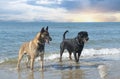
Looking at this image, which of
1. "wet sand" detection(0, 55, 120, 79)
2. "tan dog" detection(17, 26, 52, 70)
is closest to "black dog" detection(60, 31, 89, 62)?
"wet sand" detection(0, 55, 120, 79)

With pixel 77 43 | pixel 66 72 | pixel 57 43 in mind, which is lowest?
pixel 57 43

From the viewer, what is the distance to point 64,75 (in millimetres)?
10969

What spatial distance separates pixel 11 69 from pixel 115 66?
4.12 meters

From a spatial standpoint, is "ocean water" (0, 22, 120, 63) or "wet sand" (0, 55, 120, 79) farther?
"ocean water" (0, 22, 120, 63)

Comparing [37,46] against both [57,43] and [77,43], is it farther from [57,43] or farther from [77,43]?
[57,43]

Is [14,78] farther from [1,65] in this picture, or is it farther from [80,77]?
[1,65]

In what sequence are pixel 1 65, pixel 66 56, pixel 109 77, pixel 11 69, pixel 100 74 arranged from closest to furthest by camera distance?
pixel 109 77
pixel 100 74
pixel 11 69
pixel 1 65
pixel 66 56

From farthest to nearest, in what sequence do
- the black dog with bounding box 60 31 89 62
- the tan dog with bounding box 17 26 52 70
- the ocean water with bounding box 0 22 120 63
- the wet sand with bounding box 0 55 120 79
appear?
the ocean water with bounding box 0 22 120 63, the black dog with bounding box 60 31 89 62, the tan dog with bounding box 17 26 52 70, the wet sand with bounding box 0 55 120 79

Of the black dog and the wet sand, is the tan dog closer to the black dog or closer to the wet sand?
the wet sand

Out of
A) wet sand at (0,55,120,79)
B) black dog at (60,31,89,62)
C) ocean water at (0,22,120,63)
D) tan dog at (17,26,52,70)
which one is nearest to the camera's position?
wet sand at (0,55,120,79)

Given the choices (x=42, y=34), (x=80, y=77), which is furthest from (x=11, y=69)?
(x=80, y=77)

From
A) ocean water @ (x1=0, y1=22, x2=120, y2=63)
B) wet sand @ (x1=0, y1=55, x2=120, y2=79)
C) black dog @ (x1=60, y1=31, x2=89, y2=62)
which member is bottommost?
ocean water @ (x1=0, y1=22, x2=120, y2=63)

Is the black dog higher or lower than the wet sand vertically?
higher

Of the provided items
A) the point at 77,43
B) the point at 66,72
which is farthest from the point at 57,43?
the point at 66,72
